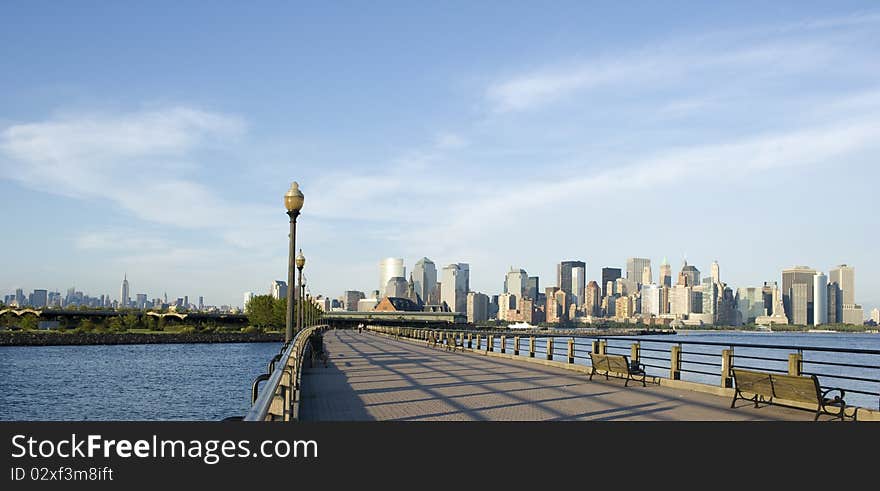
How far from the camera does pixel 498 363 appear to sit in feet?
98.1

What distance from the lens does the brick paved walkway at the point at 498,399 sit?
13.2 meters

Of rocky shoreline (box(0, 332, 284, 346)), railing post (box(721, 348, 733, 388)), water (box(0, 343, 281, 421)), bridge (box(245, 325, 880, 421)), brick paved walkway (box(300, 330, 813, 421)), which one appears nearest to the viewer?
bridge (box(245, 325, 880, 421))

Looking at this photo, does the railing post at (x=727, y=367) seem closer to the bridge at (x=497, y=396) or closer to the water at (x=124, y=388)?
the bridge at (x=497, y=396)

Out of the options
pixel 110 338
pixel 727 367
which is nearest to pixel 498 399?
pixel 727 367

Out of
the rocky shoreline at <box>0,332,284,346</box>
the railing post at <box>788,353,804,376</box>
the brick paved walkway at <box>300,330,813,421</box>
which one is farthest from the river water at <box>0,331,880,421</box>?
the rocky shoreline at <box>0,332,284,346</box>

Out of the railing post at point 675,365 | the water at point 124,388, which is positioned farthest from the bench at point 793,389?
Answer: the water at point 124,388

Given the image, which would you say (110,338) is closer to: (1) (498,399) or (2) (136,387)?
(2) (136,387)

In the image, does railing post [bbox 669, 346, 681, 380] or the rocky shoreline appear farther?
the rocky shoreline

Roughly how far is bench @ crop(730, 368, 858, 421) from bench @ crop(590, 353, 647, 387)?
491cm

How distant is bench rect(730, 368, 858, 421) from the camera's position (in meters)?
12.4

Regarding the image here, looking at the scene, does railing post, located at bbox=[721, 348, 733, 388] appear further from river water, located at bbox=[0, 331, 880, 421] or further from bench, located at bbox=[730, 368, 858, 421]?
river water, located at bbox=[0, 331, 880, 421]

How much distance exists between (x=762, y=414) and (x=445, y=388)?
23.8ft
